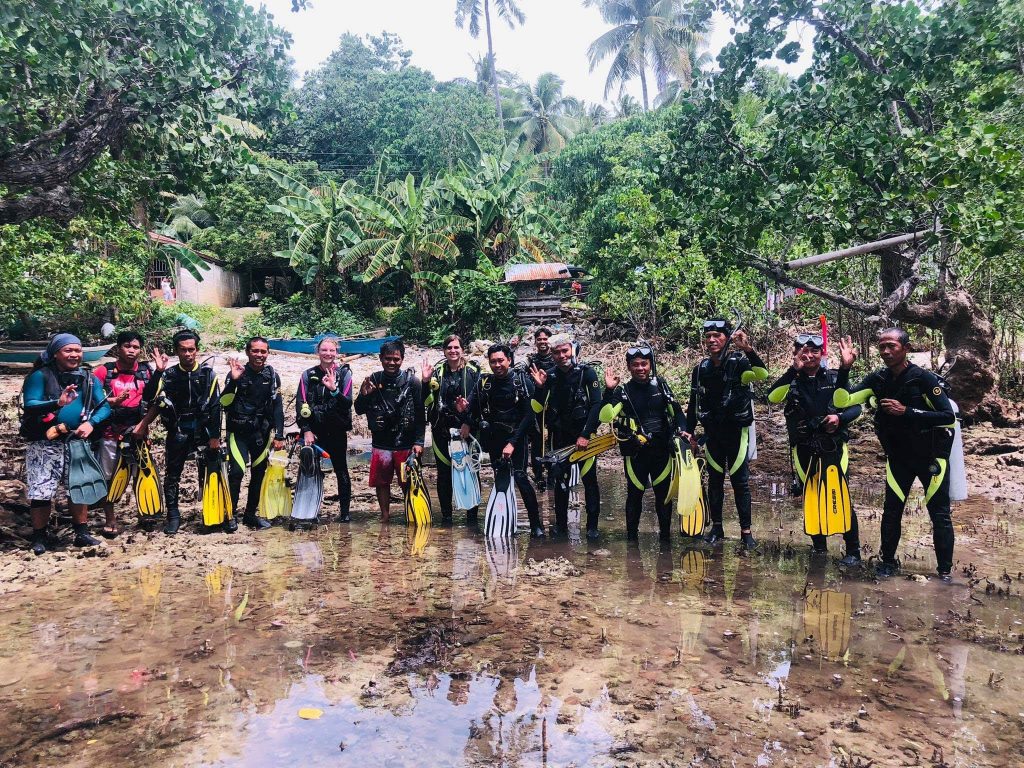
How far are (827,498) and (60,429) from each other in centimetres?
601

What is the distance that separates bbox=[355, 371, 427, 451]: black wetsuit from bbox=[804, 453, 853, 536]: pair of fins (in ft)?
11.2

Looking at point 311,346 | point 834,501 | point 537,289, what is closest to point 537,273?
point 537,289

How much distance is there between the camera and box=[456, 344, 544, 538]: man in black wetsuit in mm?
6957

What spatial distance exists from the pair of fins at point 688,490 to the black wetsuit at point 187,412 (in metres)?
4.13

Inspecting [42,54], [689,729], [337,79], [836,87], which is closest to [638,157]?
[836,87]

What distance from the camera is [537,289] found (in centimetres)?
2466

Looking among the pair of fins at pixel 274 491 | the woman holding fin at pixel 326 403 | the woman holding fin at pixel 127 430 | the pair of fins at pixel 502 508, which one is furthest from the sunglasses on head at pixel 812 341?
the woman holding fin at pixel 127 430

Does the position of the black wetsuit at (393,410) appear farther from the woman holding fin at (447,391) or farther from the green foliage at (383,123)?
the green foliage at (383,123)

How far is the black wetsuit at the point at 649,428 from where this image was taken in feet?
21.3

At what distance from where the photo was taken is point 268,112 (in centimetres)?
844

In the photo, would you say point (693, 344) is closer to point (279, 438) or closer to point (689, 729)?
point (279, 438)

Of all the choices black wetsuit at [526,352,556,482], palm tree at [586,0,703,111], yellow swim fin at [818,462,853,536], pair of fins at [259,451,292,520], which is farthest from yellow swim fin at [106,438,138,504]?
palm tree at [586,0,703,111]

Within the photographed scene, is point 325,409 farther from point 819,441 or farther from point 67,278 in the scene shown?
point 67,278

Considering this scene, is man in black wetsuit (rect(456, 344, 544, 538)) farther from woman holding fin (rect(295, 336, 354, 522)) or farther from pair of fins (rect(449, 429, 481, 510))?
woman holding fin (rect(295, 336, 354, 522))
